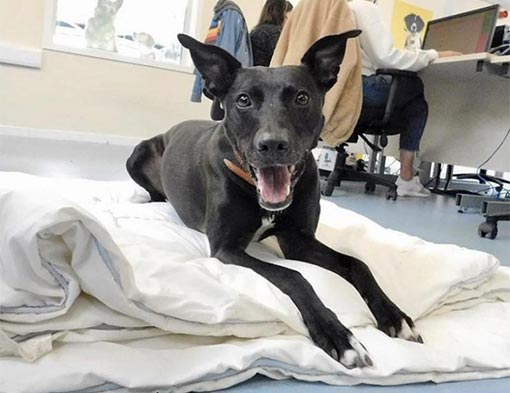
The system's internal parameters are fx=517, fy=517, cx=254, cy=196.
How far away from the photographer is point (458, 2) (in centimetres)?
682

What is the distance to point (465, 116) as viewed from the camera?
4.49m

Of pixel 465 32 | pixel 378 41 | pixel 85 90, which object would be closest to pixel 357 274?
pixel 378 41

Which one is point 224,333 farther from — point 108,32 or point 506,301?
point 108,32

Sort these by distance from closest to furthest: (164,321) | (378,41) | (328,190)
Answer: (164,321) < (378,41) < (328,190)

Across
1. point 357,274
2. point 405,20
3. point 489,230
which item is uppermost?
point 405,20

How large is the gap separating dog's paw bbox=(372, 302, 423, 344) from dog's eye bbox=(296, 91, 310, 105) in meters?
0.55

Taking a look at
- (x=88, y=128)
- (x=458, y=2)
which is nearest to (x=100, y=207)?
(x=88, y=128)

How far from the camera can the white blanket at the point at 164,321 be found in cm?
82

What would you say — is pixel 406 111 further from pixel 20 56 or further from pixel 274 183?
pixel 20 56

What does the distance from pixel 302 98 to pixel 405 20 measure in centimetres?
554

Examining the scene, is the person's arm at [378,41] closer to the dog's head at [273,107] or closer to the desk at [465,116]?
the desk at [465,116]

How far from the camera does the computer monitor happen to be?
382 cm

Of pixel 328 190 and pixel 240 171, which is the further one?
pixel 328 190

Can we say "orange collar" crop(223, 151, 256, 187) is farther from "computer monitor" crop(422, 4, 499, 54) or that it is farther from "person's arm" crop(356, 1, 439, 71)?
"computer monitor" crop(422, 4, 499, 54)
